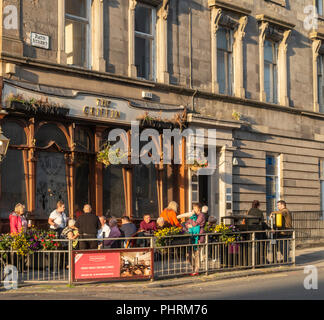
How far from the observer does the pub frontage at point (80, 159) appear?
18.6 meters

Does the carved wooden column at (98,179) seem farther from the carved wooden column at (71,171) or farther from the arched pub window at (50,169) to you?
the arched pub window at (50,169)

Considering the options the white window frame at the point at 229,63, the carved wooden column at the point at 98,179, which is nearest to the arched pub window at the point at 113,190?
the carved wooden column at the point at 98,179

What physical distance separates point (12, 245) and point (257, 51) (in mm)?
14981

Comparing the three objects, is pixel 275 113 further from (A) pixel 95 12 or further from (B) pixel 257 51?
(A) pixel 95 12

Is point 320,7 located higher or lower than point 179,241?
higher

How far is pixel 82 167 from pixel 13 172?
2428mm

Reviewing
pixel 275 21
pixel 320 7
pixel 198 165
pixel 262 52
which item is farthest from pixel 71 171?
pixel 320 7

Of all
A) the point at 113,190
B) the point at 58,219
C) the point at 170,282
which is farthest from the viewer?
the point at 113,190

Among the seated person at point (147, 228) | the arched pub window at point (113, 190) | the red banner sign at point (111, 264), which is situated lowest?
Result: the red banner sign at point (111, 264)

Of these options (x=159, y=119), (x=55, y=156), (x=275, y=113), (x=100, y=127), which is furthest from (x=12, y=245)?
(x=275, y=113)

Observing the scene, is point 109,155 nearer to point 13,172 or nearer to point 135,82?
point 135,82

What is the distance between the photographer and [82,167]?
20312 millimetres

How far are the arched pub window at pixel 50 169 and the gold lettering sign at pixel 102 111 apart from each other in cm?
105

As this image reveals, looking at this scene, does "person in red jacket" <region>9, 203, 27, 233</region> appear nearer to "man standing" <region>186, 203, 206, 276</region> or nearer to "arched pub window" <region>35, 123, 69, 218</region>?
"arched pub window" <region>35, 123, 69, 218</region>
